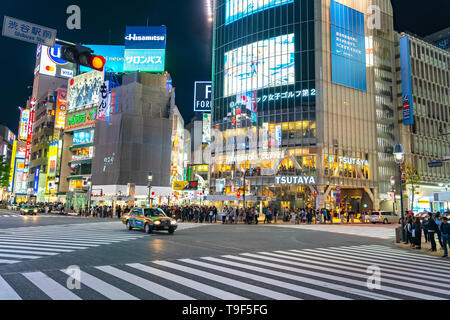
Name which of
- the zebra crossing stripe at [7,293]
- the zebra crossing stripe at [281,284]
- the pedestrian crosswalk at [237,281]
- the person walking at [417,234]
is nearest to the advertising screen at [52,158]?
the pedestrian crosswalk at [237,281]

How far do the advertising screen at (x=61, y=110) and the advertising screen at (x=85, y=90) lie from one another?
13.6 ft

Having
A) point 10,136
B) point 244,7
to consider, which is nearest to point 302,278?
point 244,7

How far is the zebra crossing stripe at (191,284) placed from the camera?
6.18 m

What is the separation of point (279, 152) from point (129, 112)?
29707 mm

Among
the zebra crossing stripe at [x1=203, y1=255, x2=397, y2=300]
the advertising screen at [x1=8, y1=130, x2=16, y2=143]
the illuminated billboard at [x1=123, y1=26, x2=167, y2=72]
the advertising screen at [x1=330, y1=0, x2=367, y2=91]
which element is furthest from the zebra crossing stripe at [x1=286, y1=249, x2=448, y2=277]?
the advertising screen at [x1=8, y1=130, x2=16, y2=143]

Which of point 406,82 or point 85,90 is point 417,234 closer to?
point 406,82

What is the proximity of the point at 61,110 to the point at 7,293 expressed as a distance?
8223 centimetres

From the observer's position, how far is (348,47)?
5484 centimetres

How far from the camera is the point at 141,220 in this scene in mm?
20828

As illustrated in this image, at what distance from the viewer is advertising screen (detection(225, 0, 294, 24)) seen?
2231 inches

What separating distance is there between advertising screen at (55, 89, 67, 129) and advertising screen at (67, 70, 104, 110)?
4.15 metres
